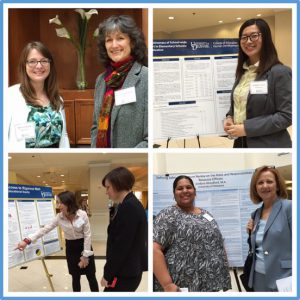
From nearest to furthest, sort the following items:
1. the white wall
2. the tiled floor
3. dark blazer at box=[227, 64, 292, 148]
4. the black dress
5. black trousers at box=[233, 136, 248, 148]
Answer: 1. dark blazer at box=[227, 64, 292, 148]
2. black trousers at box=[233, 136, 248, 148]
3. the black dress
4. the tiled floor
5. the white wall

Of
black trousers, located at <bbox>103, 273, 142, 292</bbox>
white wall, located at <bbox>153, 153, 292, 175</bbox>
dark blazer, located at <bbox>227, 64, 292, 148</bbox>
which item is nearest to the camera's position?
dark blazer, located at <bbox>227, 64, 292, 148</bbox>

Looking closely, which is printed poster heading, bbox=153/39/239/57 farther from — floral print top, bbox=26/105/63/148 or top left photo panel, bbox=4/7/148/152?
floral print top, bbox=26/105/63/148

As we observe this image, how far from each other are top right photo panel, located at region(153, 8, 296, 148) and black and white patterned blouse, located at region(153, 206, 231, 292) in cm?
54

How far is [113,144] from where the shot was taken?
224 centimetres

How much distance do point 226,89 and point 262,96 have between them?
38 centimetres

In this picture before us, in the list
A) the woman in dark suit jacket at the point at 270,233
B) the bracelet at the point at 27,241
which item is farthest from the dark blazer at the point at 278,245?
the bracelet at the point at 27,241

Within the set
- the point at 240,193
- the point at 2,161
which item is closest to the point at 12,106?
the point at 2,161

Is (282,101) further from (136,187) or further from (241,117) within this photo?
(136,187)

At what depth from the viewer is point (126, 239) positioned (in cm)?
222

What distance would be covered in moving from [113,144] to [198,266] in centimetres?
89

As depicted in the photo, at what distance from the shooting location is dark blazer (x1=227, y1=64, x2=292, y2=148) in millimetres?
2152

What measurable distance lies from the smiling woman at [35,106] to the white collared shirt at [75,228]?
18.6 inches

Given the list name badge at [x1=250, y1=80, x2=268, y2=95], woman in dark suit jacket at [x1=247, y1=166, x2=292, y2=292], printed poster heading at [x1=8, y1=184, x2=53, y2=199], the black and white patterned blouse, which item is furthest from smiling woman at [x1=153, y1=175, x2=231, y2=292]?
name badge at [x1=250, y1=80, x2=268, y2=95]

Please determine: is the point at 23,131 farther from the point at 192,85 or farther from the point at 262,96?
the point at 262,96
